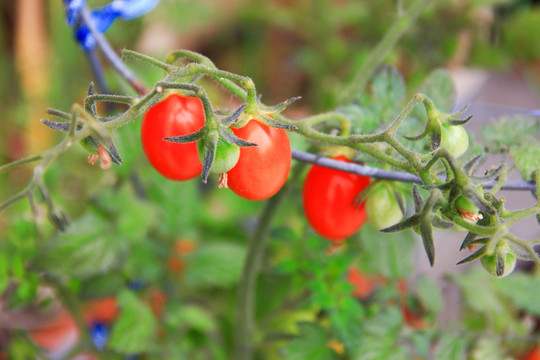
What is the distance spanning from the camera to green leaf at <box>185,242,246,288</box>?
2.92ft

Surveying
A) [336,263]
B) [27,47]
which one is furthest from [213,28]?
[336,263]

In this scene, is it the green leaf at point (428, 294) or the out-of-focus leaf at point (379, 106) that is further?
the green leaf at point (428, 294)

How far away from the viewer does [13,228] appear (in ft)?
2.59

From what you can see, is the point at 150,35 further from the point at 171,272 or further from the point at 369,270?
the point at 369,270

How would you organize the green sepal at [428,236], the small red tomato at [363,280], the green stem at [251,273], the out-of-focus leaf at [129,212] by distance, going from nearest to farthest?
the green sepal at [428,236]
the green stem at [251,273]
the out-of-focus leaf at [129,212]
the small red tomato at [363,280]

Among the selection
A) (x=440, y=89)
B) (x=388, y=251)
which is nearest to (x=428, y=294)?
(x=388, y=251)

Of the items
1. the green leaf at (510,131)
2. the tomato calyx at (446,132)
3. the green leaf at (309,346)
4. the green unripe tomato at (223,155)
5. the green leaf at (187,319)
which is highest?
the green leaf at (510,131)

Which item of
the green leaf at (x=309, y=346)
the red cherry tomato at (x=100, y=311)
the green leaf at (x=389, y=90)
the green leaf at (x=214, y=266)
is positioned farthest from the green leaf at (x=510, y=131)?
the red cherry tomato at (x=100, y=311)

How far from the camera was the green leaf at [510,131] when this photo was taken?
628 millimetres

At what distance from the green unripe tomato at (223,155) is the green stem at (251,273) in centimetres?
22

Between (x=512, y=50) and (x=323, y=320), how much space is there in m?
1.01

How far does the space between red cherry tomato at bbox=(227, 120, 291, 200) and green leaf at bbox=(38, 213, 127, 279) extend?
0.36 metres

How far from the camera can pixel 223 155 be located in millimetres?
420

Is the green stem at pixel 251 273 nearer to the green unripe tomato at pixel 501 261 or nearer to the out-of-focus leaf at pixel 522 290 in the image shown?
the green unripe tomato at pixel 501 261
